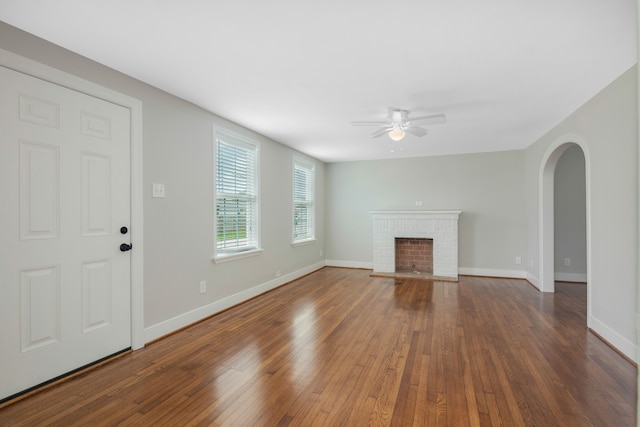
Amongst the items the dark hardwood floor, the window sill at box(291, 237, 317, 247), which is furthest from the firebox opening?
the dark hardwood floor

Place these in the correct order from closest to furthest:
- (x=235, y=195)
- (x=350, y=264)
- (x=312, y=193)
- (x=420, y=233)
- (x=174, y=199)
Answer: (x=174, y=199) < (x=235, y=195) < (x=420, y=233) < (x=312, y=193) < (x=350, y=264)

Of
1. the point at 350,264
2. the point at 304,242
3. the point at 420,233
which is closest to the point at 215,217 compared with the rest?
the point at 304,242

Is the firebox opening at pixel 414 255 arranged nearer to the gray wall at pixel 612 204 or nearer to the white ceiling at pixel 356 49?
the gray wall at pixel 612 204

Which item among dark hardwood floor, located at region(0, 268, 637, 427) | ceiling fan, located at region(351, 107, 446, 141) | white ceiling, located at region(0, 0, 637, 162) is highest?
white ceiling, located at region(0, 0, 637, 162)

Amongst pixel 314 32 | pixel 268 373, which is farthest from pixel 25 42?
pixel 268 373

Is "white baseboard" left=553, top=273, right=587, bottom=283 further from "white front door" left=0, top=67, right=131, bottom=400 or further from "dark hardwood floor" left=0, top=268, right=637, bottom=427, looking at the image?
"white front door" left=0, top=67, right=131, bottom=400

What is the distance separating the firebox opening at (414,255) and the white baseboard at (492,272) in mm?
637

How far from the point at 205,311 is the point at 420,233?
4189 mm

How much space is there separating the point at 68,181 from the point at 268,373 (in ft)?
6.78

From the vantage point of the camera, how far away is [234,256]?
12.9ft

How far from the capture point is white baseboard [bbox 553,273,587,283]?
5164mm

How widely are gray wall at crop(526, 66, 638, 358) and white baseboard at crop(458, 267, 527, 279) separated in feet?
8.41

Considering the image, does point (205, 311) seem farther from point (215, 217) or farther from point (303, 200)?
point (303, 200)

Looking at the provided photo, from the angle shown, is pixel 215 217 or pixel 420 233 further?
pixel 420 233
